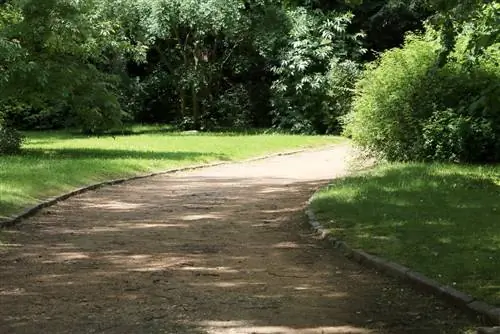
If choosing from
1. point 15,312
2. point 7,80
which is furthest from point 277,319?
point 7,80

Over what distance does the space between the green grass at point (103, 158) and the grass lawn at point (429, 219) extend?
18.3ft

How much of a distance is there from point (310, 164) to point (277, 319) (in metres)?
15.9

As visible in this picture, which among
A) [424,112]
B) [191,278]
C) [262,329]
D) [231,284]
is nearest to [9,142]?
[424,112]

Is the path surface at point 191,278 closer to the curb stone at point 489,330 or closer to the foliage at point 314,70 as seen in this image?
the curb stone at point 489,330

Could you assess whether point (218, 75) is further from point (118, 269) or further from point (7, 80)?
point (118, 269)

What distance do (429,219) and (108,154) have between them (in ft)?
45.4

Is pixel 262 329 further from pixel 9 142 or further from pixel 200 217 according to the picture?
pixel 9 142

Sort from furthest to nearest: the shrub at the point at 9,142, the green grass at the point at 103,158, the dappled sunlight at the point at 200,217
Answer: the shrub at the point at 9,142 < the green grass at the point at 103,158 < the dappled sunlight at the point at 200,217

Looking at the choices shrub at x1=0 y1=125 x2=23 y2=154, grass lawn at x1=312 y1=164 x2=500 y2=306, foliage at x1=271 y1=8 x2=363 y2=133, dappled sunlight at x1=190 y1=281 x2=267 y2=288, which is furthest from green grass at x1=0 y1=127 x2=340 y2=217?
grass lawn at x1=312 y1=164 x2=500 y2=306

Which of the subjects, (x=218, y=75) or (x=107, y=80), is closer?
(x=107, y=80)

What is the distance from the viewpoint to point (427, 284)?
6816mm

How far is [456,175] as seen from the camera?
1448 cm

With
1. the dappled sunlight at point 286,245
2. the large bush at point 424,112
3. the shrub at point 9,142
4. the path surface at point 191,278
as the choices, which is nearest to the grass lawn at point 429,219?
the path surface at point 191,278

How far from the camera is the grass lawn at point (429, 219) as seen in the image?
727cm
